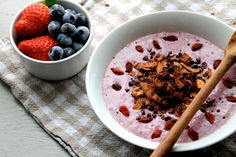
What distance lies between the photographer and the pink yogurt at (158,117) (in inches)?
48.3

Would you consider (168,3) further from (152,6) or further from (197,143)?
(197,143)

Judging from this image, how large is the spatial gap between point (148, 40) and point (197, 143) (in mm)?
434

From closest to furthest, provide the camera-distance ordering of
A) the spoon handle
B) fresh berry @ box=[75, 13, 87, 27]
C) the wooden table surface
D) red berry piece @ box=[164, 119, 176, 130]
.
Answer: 1. the spoon handle
2. red berry piece @ box=[164, 119, 176, 130]
3. the wooden table surface
4. fresh berry @ box=[75, 13, 87, 27]

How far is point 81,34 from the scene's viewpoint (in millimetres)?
1395

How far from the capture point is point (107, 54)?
1402 millimetres

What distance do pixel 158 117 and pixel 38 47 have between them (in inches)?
17.7

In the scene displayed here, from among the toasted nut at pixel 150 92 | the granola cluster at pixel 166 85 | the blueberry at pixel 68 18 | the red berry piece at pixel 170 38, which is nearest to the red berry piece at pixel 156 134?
the granola cluster at pixel 166 85

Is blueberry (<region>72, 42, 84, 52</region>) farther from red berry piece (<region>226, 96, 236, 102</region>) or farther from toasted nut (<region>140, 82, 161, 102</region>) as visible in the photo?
red berry piece (<region>226, 96, 236, 102</region>)

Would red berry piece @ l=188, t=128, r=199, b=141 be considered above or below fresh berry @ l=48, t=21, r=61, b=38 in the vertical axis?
below

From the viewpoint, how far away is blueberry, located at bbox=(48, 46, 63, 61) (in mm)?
1351

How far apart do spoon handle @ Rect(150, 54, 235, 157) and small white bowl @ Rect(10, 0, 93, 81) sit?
16.4 inches

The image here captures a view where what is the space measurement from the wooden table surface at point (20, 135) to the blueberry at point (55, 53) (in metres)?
0.21

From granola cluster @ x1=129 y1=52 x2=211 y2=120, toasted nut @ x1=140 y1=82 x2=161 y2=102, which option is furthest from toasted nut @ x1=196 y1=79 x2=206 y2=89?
toasted nut @ x1=140 y1=82 x2=161 y2=102

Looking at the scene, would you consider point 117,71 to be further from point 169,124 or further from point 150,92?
point 169,124
